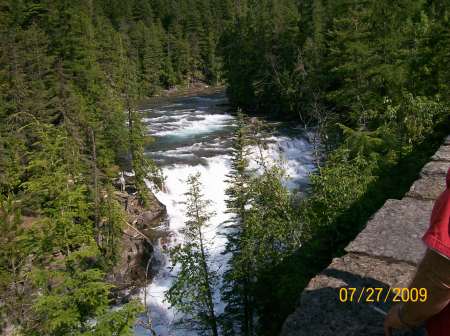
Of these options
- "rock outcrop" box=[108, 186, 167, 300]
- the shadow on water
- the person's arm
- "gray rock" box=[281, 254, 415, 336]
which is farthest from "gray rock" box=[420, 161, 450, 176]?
"rock outcrop" box=[108, 186, 167, 300]

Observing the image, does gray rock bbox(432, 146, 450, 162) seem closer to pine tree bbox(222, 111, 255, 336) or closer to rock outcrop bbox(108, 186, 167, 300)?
pine tree bbox(222, 111, 255, 336)

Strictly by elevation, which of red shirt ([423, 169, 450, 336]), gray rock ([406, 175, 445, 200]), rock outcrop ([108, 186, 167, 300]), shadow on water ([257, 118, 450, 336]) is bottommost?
rock outcrop ([108, 186, 167, 300])

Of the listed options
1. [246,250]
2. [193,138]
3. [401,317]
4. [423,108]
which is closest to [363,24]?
[423,108]

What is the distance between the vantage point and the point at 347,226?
287 inches

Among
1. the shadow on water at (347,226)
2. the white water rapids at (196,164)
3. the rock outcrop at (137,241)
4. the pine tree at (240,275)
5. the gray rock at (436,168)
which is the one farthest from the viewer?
the rock outcrop at (137,241)

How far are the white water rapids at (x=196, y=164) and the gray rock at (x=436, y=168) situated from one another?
13.1 metres

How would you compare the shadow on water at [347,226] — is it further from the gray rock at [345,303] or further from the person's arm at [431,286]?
the person's arm at [431,286]

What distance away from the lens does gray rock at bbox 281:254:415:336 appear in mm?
2416

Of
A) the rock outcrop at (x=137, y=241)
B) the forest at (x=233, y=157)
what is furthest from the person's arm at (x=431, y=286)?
the rock outcrop at (x=137, y=241)

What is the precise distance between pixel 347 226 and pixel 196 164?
2145 cm

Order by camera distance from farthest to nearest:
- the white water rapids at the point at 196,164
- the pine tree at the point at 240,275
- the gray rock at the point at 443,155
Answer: the white water rapids at the point at 196,164
the pine tree at the point at 240,275
the gray rock at the point at 443,155

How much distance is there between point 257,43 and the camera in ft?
164

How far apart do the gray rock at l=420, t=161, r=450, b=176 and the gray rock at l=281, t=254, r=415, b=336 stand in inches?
72.1

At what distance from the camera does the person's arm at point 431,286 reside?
1363mm
